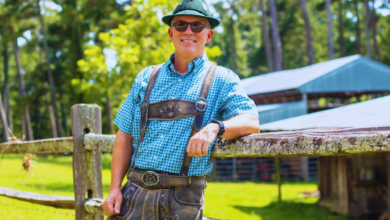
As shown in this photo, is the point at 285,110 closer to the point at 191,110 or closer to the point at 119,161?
the point at 119,161

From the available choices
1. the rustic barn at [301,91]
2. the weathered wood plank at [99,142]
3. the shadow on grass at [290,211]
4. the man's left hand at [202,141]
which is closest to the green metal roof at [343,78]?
the rustic barn at [301,91]

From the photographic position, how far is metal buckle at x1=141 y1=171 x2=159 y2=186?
218 cm

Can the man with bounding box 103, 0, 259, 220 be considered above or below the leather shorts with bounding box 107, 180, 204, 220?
above

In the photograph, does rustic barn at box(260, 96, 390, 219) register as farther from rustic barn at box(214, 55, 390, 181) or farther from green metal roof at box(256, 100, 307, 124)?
green metal roof at box(256, 100, 307, 124)

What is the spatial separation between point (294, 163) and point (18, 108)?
71.0ft

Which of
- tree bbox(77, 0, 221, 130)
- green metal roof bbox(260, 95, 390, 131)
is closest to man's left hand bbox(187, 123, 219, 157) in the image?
green metal roof bbox(260, 95, 390, 131)

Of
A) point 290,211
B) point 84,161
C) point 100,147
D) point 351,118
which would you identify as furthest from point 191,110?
point 290,211

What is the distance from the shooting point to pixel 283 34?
40406 millimetres

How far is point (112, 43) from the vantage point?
639 inches

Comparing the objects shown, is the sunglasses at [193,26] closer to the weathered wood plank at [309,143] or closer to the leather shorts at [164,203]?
the weathered wood plank at [309,143]

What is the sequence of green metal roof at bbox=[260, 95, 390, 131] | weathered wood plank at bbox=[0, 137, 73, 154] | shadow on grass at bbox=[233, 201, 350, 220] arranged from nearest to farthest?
weathered wood plank at bbox=[0, 137, 73, 154] < green metal roof at bbox=[260, 95, 390, 131] < shadow on grass at bbox=[233, 201, 350, 220]

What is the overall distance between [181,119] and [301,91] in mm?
17913

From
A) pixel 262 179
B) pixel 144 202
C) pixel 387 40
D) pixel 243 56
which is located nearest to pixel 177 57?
pixel 144 202

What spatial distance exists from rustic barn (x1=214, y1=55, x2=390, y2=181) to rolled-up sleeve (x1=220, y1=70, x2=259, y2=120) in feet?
57.7
